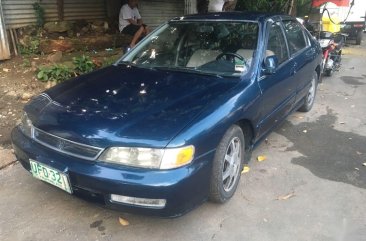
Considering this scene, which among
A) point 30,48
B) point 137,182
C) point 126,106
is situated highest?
point 126,106

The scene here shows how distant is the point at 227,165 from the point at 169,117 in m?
0.77

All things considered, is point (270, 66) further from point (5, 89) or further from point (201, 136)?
point (5, 89)

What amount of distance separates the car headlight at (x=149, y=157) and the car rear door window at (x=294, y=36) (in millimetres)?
2540

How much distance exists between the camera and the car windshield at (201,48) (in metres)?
3.58

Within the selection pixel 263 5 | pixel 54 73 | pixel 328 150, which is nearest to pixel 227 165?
pixel 328 150

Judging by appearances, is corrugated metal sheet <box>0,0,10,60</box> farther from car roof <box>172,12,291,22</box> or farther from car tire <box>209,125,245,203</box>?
car tire <box>209,125,245,203</box>

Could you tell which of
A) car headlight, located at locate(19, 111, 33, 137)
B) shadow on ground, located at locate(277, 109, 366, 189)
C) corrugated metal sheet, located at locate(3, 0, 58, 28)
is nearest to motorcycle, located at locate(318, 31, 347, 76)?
shadow on ground, located at locate(277, 109, 366, 189)

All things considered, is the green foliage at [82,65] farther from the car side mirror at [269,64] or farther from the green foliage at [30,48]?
the car side mirror at [269,64]

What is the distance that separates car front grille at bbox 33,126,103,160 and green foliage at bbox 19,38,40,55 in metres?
4.35

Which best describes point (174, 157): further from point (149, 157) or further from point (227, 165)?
point (227, 165)

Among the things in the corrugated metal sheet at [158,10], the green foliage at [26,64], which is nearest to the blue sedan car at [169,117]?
the green foliage at [26,64]

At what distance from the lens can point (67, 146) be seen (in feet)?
8.70

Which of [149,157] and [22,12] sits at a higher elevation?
[22,12]

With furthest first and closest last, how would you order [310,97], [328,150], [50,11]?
[50,11] → [310,97] → [328,150]
